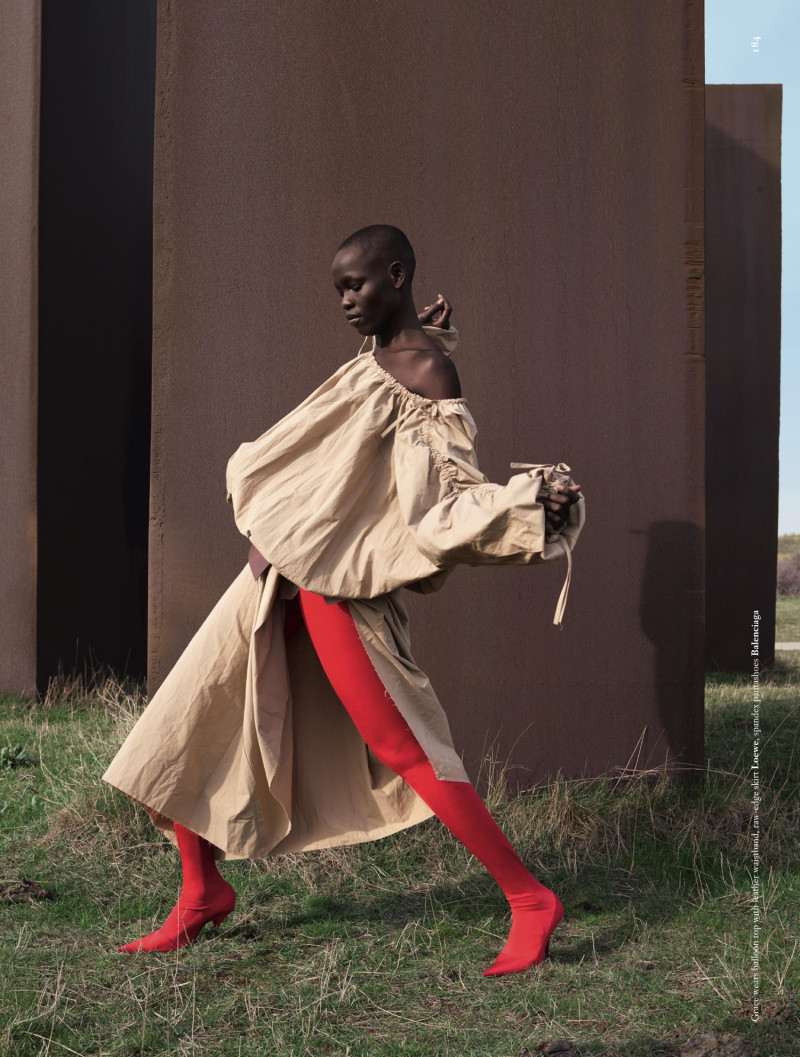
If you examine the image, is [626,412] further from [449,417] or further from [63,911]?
[63,911]

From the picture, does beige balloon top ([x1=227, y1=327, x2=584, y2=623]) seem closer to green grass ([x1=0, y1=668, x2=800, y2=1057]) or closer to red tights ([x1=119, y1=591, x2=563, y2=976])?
red tights ([x1=119, y1=591, x2=563, y2=976])

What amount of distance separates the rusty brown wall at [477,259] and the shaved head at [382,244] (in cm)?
138

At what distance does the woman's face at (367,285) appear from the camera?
263cm

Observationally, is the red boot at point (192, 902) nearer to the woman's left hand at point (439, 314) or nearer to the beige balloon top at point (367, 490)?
the beige balloon top at point (367, 490)

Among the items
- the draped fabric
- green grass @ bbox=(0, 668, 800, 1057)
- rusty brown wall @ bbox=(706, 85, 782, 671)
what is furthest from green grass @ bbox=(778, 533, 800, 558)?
the draped fabric

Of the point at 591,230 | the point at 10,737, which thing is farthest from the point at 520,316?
the point at 10,737

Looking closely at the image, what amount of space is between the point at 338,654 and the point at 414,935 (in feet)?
2.76

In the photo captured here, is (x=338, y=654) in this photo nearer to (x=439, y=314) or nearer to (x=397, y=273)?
(x=397, y=273)

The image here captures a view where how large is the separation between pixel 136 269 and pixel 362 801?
17.7ft

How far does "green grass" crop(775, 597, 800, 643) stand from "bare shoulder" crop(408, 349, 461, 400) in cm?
990

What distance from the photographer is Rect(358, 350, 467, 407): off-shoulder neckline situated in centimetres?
258

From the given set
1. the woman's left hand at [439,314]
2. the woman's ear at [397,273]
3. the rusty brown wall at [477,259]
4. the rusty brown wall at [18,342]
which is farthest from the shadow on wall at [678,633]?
the rusty brown wall at [18,342]

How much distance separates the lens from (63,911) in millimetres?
Result: 3119

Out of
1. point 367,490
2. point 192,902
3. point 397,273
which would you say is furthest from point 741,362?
point 192,902
